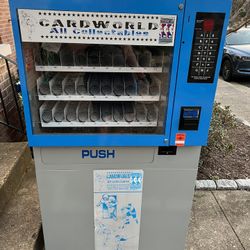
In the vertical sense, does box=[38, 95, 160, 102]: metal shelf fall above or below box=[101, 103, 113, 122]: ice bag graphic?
above

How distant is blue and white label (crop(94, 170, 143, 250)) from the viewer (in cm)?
187

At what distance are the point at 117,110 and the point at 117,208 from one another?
0.75 m

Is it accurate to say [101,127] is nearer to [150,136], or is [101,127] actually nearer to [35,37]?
[150,136]

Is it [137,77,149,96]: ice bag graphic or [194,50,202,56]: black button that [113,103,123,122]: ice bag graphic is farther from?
[194,50,202,56]: black button

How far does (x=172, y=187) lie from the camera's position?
1.93 meters

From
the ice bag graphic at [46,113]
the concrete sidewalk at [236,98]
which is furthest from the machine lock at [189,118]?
the concrete sidewalk at [236,98]

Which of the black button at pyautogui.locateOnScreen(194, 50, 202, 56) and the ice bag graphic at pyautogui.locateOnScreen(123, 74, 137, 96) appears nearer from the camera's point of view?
the black button at pyautogui.locateOnScreen(194, 50, 202, 56)

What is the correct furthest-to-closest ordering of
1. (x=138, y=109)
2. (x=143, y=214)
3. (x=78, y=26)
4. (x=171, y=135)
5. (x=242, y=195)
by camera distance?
(x=242, y=195) → (x=143, y=214) → (x=138, y=109) → (x=171, y=135) → (x=78, y=26)

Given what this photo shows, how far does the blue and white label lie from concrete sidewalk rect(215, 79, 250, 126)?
3878 mm

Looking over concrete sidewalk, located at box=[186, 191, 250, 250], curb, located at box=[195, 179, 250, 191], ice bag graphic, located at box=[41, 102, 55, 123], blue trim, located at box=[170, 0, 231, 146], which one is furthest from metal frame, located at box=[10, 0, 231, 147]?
curb, located at box=[195, 179, 250, 191]

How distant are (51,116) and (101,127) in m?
0.34

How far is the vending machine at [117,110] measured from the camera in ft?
4.58

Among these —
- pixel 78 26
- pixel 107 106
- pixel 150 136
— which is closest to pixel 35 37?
pixel 78 26

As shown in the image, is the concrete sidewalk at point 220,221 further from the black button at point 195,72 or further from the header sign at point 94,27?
the header sign at point 94,27
